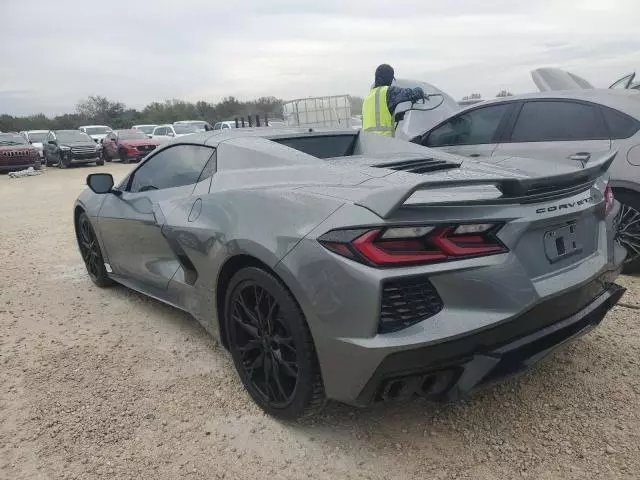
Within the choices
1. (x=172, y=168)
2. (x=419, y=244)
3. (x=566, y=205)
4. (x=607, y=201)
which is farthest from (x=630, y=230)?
(x=172, y=168)

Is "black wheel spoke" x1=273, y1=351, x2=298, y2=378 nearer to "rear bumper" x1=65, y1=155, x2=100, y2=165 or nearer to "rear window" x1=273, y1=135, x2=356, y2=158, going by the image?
"rear window" x1=273, y1=135, x2=356, y2=158

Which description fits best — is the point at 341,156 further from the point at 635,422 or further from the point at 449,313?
the point at 635,422

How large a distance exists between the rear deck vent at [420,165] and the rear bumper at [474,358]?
87cm

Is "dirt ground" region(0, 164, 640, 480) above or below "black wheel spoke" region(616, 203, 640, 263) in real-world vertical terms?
below

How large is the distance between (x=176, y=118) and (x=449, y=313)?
48326 mm

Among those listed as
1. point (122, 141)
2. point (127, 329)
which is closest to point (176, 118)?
point (122, 141)

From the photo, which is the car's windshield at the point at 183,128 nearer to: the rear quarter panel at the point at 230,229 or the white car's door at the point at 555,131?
the white car's door at the point at 555,131

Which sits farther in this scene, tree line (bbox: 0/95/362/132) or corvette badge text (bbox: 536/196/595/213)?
tree line (bbox: 0/95/362/132)

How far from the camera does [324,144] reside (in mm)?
3328

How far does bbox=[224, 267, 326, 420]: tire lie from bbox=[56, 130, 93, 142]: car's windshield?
70.7 ft

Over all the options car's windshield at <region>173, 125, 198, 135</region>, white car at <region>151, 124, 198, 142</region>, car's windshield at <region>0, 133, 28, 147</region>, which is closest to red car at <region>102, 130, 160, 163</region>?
white car at <region>151, 124, 198, 142</region>

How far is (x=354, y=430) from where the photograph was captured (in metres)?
2.46

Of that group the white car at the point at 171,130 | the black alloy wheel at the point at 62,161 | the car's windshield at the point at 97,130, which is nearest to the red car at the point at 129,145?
the white car at the point at 171,130

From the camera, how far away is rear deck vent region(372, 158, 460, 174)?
8.49 ft
